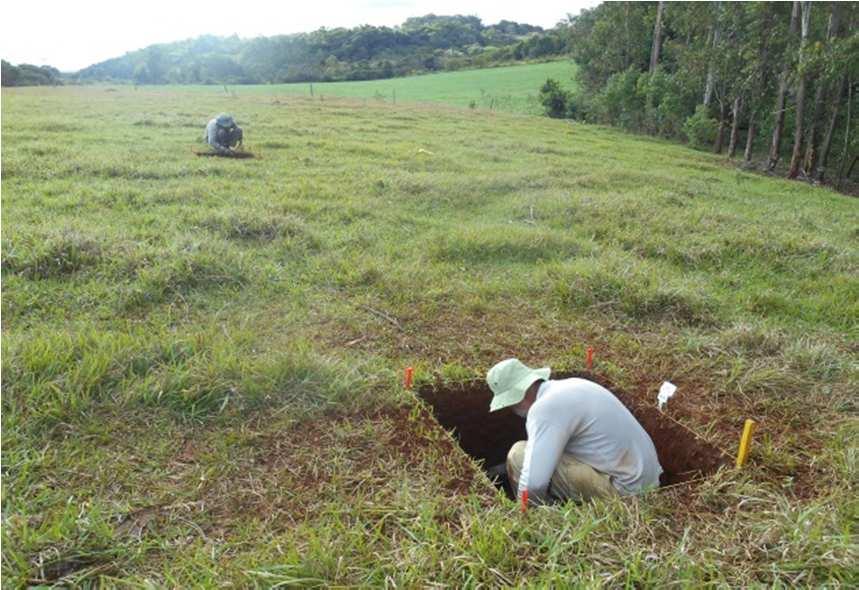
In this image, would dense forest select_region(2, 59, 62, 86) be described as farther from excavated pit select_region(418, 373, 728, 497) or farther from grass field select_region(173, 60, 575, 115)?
excavated pit select_region(418, 373, 728, 497)

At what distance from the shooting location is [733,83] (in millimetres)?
19250

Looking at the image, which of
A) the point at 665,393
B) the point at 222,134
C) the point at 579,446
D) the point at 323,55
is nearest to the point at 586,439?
the point at 579,446

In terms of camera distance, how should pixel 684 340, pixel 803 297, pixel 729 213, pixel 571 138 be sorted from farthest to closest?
pixel 571 138, pixel 729 213, pixel 803 297, pixel 684 340

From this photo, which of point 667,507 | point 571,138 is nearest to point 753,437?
point 667,507

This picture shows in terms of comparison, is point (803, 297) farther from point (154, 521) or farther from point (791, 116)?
point (791, 116)

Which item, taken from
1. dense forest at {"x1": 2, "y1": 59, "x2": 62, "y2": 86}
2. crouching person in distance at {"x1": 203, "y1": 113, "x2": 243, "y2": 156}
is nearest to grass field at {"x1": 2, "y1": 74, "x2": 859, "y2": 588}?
crouching person in distance at {"x1": 203, "y1": 113, "x2": 243, "y2": 156}

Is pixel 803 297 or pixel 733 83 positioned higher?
pixel 733 83

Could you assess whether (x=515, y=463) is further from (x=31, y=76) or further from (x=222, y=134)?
(x=31, y=76)

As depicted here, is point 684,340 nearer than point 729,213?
Yes

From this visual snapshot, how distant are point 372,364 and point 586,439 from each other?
4.82ft

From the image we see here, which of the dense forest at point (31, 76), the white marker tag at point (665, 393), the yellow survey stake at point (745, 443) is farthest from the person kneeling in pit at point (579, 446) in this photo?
the dense forest at point (31, 76)

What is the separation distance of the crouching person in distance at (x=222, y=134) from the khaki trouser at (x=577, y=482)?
9.10m

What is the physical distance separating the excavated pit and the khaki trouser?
16.0 inches

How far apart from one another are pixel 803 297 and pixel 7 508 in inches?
231
